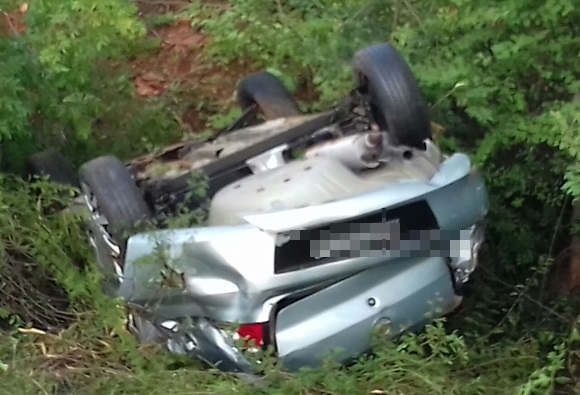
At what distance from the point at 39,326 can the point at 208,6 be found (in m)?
3.66

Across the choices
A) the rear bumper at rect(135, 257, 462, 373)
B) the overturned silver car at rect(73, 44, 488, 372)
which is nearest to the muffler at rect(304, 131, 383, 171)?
the overturned silver car at rect(73, 44, 488, 372)

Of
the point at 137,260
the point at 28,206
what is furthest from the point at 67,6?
the point at 137,260

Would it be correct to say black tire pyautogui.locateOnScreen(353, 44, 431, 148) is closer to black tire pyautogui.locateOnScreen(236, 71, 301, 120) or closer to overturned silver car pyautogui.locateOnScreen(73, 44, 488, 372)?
overturned silver car pyautogui.locateOnScreen(73, 44, 488, 372)

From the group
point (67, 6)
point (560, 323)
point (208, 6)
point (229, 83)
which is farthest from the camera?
point (208, 6)

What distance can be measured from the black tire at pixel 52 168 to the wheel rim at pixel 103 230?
27.3 inches

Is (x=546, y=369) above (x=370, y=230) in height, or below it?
below

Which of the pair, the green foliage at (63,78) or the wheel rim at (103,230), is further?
the green foliage at (63,78)

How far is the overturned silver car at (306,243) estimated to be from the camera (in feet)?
10.7

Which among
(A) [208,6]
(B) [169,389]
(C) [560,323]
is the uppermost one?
(A) [208,6]

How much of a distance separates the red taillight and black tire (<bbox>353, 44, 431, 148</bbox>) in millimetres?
1060

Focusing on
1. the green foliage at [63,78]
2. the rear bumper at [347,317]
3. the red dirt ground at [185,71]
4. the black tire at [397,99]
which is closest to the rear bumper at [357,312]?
the rear bumper at [347,317]

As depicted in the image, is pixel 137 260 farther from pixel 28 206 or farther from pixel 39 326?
pixel 28 206

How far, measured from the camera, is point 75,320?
13.4ft

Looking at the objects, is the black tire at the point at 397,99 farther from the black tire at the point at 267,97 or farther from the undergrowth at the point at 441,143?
the black tire at the point at 267,97
